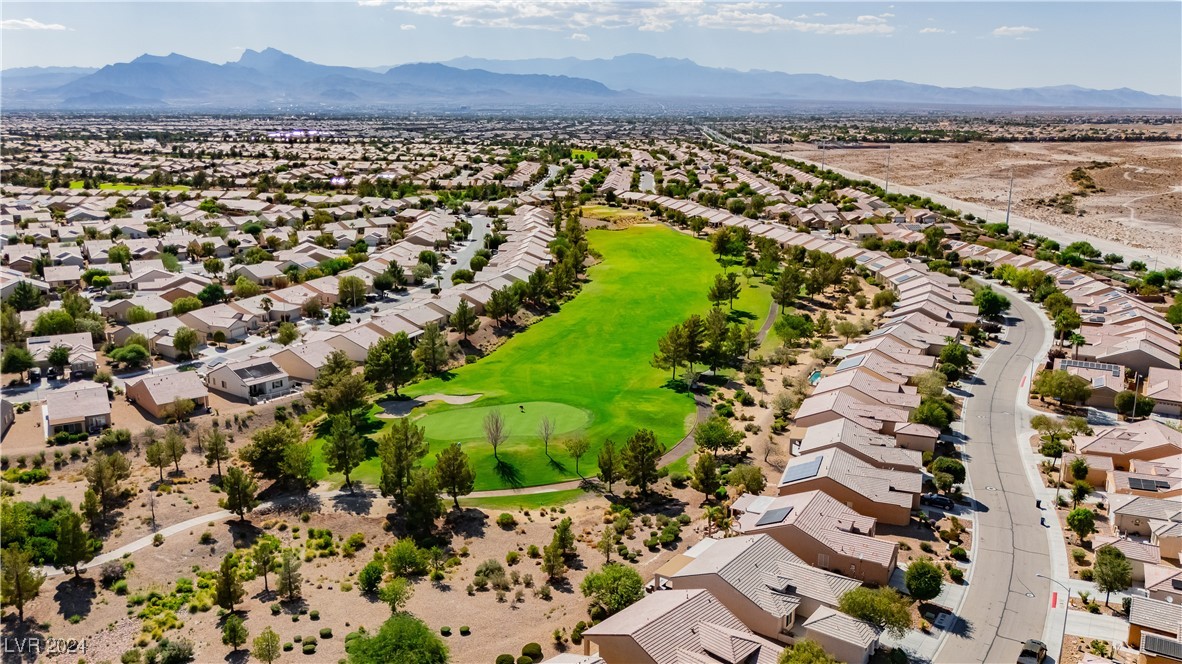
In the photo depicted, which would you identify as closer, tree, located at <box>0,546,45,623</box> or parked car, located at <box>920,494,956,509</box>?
tree, located at <box>0,546,45,623</box>

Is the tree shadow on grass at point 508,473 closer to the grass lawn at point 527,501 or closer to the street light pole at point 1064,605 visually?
the grass lawn at point 527,501

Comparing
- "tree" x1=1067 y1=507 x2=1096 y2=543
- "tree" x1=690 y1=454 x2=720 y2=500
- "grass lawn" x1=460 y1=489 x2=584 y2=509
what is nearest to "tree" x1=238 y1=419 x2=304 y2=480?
"grass lawn" x1=460 y1=489 x2=584 y2=509

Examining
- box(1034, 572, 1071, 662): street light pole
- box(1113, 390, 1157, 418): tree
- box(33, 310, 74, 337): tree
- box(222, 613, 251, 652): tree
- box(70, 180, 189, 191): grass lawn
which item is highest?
box(70, 180, 189, 191): grass lawn

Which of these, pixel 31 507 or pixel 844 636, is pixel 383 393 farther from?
pixel 844 636

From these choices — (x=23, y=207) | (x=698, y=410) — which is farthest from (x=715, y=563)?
(x=23, y=207)

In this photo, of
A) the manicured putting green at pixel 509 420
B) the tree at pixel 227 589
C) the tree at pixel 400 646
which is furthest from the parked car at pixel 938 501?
the tree at pixel 227 589

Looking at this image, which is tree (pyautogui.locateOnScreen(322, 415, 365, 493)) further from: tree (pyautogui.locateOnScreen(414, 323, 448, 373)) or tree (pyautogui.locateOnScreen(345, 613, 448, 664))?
tree (pyautogui.locateOnScreen(414, 323, 448, 373))
